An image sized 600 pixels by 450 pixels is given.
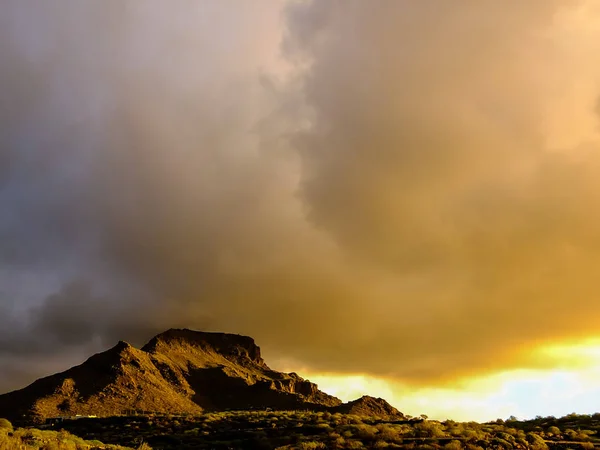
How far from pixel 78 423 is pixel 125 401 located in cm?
6579

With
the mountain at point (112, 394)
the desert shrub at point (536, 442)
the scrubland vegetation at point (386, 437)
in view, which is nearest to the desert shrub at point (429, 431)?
the scrubland vegetation at point (386, 437)

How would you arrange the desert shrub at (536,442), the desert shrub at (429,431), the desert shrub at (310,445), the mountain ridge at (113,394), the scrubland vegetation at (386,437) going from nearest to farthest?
the desert shrub at (536,442) → the scrubland vegetation at (386,437) → the desert shrub at (310,445) → the desert shrub at (429,431) → the mountain ridge at (113,394)

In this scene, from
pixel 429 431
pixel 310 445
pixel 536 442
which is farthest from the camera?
pixel 429 431

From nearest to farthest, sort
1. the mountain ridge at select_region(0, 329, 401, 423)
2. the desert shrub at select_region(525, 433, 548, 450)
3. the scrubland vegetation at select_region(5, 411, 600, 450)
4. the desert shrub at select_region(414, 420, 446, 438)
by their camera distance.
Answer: the desert shrub at select_region(525, 433, 548, 450) < the scrubland vegetation at select_region(5, 411, 600, 450) < the desert shrub at select_region(414, 420, 446, 438) < the mountain ridge at select_region(0, 329, 401, 423)

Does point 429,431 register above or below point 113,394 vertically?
below

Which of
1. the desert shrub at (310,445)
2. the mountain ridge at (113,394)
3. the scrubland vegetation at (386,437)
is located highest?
the mountain ridge at (113,394)

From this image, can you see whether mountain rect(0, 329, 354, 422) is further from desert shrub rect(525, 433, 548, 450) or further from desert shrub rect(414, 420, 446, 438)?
desert shrub rect(525, 433, 548, 450)

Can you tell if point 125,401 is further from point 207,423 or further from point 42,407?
point 207,423

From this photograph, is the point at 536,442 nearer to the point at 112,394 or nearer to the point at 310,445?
the point at 310,445

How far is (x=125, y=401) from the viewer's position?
157 m

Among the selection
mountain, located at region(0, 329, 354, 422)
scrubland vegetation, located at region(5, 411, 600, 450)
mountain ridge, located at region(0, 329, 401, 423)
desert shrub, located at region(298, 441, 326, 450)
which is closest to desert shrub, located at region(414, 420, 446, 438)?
scrubland vegetation, located at region(5, 411, 600, 450)

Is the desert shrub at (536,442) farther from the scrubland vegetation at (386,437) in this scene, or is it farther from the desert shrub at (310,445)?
the desert shrub at (310,445)

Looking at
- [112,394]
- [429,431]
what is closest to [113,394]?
[112,394]

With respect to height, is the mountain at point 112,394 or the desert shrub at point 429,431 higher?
the mountain at point 112,394
